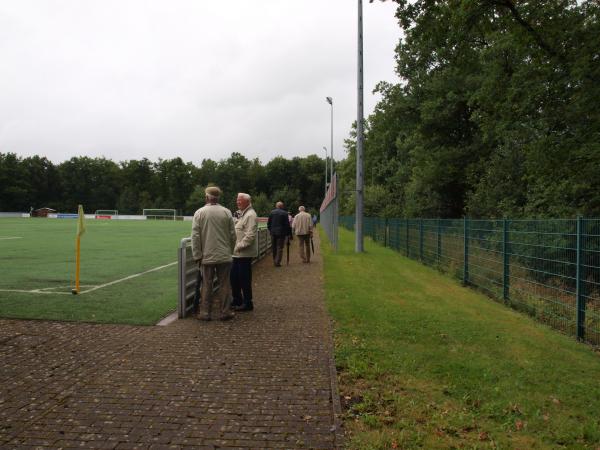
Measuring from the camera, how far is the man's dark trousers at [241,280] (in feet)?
26.0

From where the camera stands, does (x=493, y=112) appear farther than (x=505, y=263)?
Yes

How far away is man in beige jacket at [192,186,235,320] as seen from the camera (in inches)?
278

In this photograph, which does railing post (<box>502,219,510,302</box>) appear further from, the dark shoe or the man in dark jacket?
the man in dark jacket

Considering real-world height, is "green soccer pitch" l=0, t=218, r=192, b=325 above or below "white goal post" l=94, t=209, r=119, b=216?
below

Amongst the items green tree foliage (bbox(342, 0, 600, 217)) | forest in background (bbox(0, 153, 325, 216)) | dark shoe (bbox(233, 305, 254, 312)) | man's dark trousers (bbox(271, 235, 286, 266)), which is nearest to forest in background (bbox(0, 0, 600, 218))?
green tree foliage (bbox(342, 0, 600, 217))

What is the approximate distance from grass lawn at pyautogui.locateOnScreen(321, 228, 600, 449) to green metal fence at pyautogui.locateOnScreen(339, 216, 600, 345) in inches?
16.6

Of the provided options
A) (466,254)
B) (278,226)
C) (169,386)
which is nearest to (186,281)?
(169,386)

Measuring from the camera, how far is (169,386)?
4.49 meters

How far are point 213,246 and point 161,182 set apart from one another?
123224mm

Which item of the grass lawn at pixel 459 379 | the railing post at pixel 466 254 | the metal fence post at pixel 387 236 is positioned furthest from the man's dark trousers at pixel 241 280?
the metal fence post at pixel 387 236

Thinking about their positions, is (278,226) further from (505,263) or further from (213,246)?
(213,246)

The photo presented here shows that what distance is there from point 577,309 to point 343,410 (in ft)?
15.2

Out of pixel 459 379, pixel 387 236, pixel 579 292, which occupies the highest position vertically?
pixel 579 292

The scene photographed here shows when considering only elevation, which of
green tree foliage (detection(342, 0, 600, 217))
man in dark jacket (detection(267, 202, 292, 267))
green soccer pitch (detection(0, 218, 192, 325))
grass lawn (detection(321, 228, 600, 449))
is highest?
green tree foliage (detection(342, 0, 600, 217))
